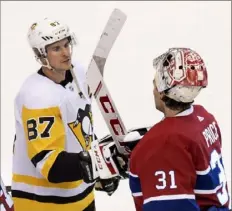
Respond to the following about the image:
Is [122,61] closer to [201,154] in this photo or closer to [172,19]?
[172,19]

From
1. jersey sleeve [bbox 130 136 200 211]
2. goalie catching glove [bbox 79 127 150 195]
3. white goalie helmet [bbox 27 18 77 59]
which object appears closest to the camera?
jersey sleeve [bbox 130 136 200 211]

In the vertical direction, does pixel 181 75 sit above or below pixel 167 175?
above

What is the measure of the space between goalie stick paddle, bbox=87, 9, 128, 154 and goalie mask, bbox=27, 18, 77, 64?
0.26 meters

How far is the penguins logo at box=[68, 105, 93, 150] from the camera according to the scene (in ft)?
7.89

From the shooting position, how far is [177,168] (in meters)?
1.71

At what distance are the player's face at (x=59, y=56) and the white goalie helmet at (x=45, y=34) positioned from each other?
0.02 metres

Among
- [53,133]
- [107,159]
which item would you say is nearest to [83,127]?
[53,133]

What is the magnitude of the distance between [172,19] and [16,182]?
3036 millimetres

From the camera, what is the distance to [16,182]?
8.10ft

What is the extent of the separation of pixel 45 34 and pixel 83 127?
353 mm

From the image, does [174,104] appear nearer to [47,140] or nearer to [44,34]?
[47,140]

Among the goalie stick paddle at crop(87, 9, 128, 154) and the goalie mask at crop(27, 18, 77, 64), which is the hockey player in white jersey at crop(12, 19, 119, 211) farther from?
the goalie stick paddle at crop(87, 9, 128, 154)

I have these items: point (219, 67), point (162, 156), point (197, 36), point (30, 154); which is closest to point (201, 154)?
point (162, 156)

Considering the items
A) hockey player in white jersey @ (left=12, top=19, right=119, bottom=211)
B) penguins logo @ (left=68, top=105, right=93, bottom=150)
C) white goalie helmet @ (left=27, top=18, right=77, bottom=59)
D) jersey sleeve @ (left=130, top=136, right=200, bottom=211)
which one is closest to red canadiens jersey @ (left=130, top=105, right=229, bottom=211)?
jersey sleeve @ (left=130, top=136, right=200, bottom=211)
